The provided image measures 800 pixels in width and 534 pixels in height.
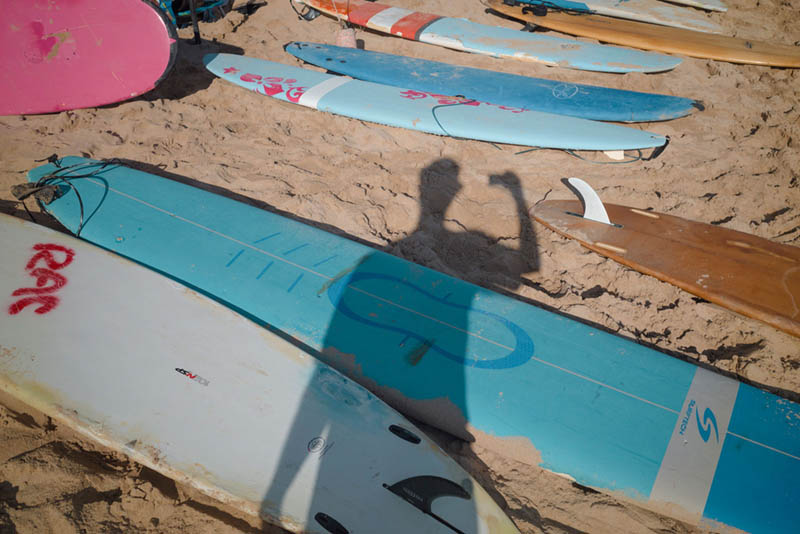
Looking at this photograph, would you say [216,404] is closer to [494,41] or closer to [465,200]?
[465,200]

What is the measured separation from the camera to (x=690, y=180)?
3.25 metres

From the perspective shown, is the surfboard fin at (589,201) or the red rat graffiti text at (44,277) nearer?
the red rat graffiti text at (44,277)

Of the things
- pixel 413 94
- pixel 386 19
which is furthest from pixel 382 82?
pixel 386 19

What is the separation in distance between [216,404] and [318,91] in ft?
9.87

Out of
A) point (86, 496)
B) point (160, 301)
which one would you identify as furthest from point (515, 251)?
point (86, 496)

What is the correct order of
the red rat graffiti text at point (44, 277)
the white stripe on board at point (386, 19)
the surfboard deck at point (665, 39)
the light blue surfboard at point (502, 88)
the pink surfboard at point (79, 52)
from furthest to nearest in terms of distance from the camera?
the white stripe on board at point (386, 19), the surfboard deck at point (665, 39), the light blue surfboard at point (502, 88), the pink surfboard at point (79, 52), the red rat graffiti text at point (44, 277)

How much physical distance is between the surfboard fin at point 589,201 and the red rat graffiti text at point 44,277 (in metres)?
3.11

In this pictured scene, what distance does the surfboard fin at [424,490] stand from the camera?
1608mm

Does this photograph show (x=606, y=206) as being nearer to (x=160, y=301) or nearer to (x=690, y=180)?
(x=690, y=180)

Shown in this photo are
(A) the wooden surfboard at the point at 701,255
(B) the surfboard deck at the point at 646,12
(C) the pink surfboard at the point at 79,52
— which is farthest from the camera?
(B) the surfboard deck at the point at 646,12

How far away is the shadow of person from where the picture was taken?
6.24ft

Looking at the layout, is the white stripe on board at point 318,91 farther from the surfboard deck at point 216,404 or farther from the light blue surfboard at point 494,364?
the surfboard deck at point 216,404

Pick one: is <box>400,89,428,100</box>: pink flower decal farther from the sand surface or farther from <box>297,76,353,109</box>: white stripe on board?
<box>297,76,353,109</box>: white stripe on board

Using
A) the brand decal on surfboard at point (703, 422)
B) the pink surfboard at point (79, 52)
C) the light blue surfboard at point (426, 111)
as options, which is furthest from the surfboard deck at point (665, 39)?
the brand decal on surfboard at point (703, 422)
